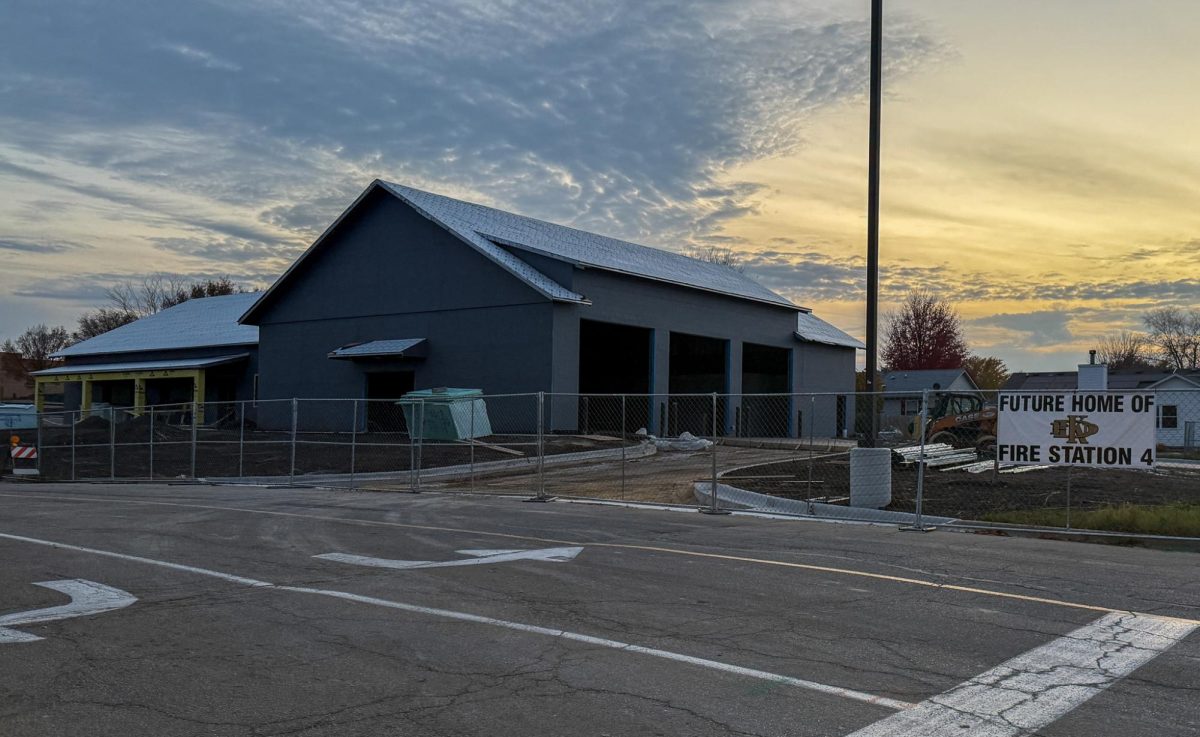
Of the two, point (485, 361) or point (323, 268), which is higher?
point (323, 268)

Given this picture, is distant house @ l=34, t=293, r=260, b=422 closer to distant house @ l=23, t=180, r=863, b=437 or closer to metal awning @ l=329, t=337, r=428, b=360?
distant house @ l=23, t=180, r=863, b=437

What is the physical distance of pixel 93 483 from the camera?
91.7 ft

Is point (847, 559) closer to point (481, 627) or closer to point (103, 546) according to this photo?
point (481, 627)

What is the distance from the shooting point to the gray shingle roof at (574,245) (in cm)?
3738

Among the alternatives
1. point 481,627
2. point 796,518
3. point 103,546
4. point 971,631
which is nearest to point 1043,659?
point 971,631

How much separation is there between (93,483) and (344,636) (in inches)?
947

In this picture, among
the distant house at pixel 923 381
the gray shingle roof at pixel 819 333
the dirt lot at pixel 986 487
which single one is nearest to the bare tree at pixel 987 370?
the distant house at pixel 923 381

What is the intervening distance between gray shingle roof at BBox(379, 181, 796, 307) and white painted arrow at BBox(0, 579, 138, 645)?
26.3 meters

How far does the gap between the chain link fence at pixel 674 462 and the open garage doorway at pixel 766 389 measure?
0.19 metres

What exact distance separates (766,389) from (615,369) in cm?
840

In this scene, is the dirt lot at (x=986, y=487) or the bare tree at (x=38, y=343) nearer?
the dirt lot at (x=986, y=487)

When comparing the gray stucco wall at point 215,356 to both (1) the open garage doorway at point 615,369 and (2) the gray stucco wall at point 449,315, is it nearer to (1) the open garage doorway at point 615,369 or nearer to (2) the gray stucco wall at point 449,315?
(2) the gray stucco wall at point 449,315

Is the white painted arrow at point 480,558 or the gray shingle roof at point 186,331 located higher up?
the gray shingle roof at point 186,331

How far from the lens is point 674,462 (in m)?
28.2
